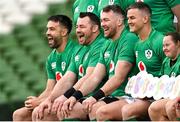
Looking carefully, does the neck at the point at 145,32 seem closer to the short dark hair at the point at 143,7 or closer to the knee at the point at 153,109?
the short dark hair at the point at 143,7

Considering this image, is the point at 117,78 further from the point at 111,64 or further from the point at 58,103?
the point at 58,103

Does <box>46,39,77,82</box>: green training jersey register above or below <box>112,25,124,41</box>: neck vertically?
below

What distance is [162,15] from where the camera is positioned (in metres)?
5.78

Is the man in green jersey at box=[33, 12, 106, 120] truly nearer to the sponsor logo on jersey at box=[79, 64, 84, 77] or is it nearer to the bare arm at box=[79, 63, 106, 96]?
the sponsor logo on jersey at box=[79, 64, 84, 77]

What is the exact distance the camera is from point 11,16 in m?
10.5

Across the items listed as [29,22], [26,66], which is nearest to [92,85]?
[26,66]

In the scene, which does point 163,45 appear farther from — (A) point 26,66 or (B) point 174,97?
(A) point 26,66

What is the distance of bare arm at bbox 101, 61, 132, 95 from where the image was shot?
5.59 m

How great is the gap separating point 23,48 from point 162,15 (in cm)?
415

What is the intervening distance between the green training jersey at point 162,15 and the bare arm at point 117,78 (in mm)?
440

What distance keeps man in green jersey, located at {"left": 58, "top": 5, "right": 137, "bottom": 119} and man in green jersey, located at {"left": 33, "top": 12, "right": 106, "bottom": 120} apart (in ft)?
0.49

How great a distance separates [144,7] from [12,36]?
4755 millimetres

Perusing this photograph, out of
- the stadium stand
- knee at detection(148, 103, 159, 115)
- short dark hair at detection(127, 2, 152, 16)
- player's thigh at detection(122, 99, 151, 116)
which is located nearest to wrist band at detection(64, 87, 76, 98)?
player's thigh at detection(122, 99, 151, 116)

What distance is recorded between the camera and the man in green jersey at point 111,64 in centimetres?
560
